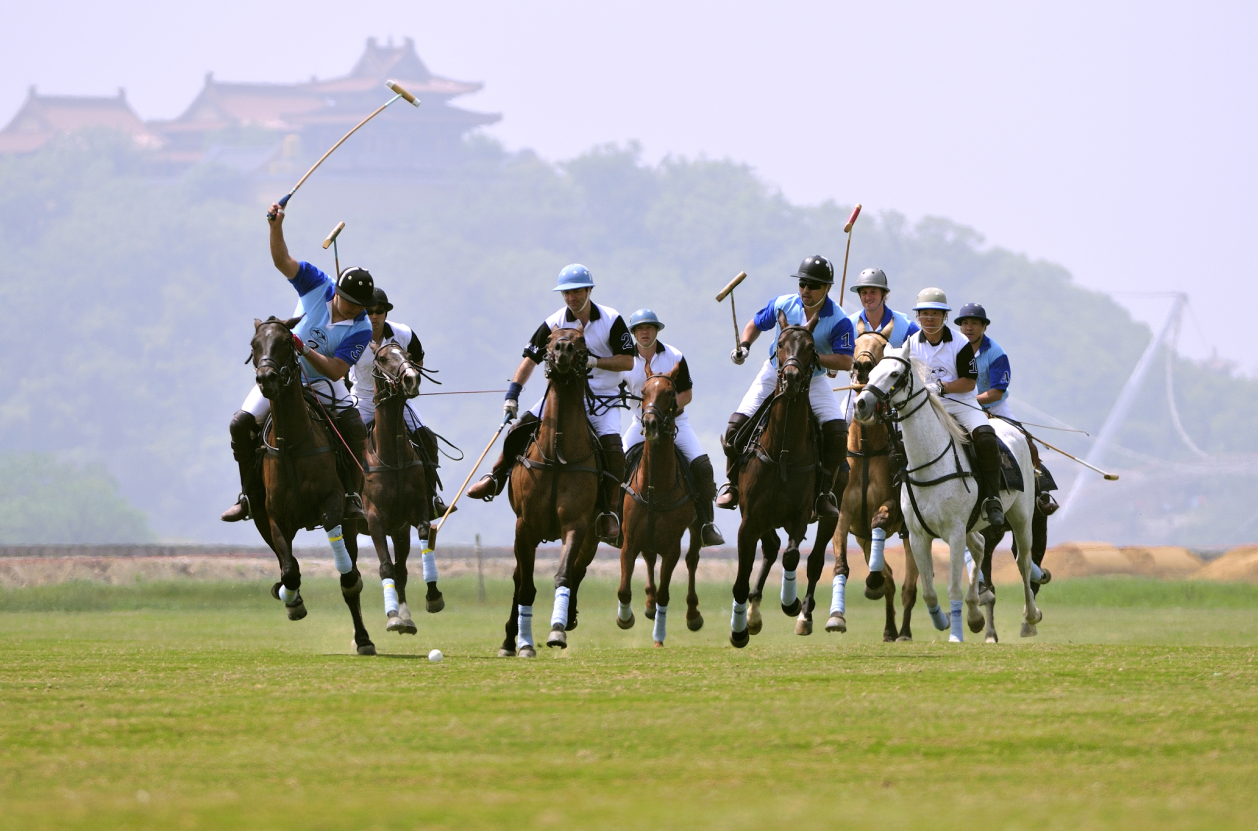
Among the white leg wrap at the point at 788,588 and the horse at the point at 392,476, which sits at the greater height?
the horse at the point at 392,476

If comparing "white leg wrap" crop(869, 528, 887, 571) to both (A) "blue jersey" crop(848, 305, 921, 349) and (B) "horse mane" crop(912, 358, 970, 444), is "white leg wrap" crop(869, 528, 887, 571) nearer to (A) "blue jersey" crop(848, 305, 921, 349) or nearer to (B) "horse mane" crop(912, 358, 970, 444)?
(B) "horse mane" crop(912, 358, 970, 444)

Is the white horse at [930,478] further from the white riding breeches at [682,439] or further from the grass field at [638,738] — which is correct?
the white riding breeches at [682,439]

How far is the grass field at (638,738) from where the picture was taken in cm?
630

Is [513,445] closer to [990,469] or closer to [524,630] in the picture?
[524,630]

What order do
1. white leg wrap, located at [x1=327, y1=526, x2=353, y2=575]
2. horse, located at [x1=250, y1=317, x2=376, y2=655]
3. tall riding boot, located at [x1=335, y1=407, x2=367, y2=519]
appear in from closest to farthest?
horse, located at [x1=250, y1=317, x2=376, y2=655] < white leg wrap, located at [x1=327, y1=526, x2=353, y2=575] < tall riding boot, located at [x1=335, y1=407, x2=367, y2=519]

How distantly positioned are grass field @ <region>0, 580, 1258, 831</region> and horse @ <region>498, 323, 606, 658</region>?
586mm

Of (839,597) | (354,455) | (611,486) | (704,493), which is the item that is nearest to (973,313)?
(704,493)

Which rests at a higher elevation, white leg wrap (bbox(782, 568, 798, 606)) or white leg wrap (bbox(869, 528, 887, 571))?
white leg wrap (bbox(869, 528, 887, 571))

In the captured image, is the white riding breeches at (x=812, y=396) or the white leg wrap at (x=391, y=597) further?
the white riding breeches at (x=812, y=396)

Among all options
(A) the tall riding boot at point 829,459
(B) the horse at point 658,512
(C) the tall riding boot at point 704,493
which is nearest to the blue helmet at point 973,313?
(A) the tall riding boot at point 829,459

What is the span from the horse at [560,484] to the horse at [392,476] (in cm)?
134

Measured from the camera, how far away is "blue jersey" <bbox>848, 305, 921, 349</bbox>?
1661 cm

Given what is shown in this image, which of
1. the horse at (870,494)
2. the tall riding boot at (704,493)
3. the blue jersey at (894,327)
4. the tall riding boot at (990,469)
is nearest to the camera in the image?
the tall riding boot at (990,469)

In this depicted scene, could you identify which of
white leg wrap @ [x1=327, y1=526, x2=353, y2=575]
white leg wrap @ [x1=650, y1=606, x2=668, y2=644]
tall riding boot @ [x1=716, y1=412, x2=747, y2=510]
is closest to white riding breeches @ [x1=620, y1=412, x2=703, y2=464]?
tall riding boot @ [x1=716, y1=412, x2=747, y2=510]
